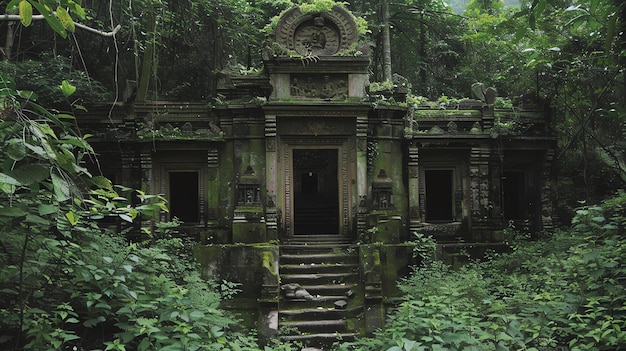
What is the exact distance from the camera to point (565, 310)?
478 cm

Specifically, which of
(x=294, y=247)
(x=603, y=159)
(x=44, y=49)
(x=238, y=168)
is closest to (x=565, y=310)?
(x=294, y=247)

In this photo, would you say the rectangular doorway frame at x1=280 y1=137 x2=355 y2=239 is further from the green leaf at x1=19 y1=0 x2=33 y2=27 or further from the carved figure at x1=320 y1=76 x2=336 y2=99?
the green leaf at x1=19 y1=0 x2=33 y2=27

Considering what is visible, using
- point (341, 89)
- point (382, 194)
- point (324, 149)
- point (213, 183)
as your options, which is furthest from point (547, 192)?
point (213, 183)

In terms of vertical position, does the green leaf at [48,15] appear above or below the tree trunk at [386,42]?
below

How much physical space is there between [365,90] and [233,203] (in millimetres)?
4088

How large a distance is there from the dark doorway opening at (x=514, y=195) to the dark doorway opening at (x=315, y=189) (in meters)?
5.48

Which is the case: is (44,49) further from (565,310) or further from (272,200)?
(565,310)

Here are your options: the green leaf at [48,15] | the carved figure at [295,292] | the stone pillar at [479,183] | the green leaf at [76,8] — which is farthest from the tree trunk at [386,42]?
the green leaf at [48,15]

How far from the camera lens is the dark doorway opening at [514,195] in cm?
1256

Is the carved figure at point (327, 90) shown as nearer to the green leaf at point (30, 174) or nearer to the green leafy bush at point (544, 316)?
the green leafy bush at point (544, 316)

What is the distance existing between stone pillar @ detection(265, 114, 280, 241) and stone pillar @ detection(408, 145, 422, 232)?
10.8ft

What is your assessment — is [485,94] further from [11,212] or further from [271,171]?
[11,212]

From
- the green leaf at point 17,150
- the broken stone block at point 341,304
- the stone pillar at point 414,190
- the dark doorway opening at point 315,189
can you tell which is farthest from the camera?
the dark doorway opening at point 315,189

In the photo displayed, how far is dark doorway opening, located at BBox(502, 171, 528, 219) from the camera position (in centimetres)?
1256
